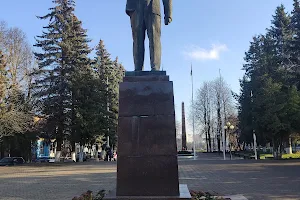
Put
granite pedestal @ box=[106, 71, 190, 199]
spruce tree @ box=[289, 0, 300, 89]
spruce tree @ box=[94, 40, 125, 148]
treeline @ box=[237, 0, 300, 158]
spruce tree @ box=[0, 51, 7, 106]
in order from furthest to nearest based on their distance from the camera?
Answer: 1. spruce tree @ box=[94, 40, 125, 148]
2. spruce tree @ box=[289, 0, 300, 89]
3. treeline @ box=[237, 0, 300, 158]
4. spruce tree @ box=[0, 51, 7, 106]
5. granite pedestal @ box=[106, 71, 190, 199]

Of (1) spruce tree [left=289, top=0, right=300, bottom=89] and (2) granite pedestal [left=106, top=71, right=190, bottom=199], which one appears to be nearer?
(2) granite pedestal [left=106, top=71, right=190, bottom=199]

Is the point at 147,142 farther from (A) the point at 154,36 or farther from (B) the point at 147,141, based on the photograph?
(A) the point at 154,36

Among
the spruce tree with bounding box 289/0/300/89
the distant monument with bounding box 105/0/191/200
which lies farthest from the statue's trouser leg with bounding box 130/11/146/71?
the spruce tree with bounding box 289/0/300/89

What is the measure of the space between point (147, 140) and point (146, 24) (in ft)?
8.88

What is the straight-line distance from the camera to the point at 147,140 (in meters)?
6.06

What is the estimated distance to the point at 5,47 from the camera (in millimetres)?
32781

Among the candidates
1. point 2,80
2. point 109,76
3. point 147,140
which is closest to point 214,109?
point 109,76

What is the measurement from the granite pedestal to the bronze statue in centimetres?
79

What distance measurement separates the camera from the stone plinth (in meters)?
5.82

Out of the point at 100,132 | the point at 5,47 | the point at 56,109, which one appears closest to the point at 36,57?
the point at 5,47

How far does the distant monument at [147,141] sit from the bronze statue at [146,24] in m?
0.52

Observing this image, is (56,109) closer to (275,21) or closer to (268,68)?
(268,68)

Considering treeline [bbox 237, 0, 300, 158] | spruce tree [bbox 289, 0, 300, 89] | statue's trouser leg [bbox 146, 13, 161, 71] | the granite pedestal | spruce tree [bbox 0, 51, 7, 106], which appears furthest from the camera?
spruce tree [bbox 289, 0, 300, 89]

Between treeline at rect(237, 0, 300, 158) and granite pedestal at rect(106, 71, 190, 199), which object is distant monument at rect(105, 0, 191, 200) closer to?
granite pedestal at rect(106, 71, 190, 199)
